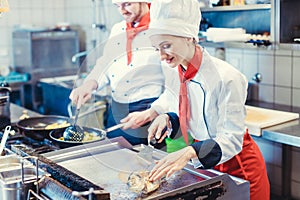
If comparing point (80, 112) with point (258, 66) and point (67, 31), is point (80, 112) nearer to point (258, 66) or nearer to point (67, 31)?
point (258, 66)

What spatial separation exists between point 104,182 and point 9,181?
0.97ft

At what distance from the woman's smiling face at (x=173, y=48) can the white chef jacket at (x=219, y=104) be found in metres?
0.09

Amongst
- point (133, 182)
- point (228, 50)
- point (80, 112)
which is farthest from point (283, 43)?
point (133, 182)

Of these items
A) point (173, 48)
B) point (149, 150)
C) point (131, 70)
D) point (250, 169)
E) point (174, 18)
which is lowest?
point (250, 169)

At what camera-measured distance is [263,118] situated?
8.51 ft

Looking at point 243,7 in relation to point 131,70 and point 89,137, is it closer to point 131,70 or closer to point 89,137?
point 131,70

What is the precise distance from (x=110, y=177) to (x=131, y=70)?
0.58m

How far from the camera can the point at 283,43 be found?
2547 mm

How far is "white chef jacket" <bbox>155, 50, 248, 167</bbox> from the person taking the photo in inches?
65.7

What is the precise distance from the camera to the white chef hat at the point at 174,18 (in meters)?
1.61

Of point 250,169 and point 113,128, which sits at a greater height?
point 113,128

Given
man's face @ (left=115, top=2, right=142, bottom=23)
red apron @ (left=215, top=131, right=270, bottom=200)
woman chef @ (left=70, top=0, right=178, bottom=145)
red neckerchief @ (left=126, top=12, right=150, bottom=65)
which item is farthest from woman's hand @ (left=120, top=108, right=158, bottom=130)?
man's face @ (left=115, top=2, right=142, bottom=23)

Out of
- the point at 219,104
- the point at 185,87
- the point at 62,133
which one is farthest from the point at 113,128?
the point at 219,104

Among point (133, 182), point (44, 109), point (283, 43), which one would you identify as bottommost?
point (44, 109)
